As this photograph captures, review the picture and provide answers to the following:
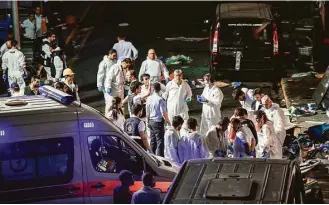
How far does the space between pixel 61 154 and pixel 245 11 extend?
11092 millimetres

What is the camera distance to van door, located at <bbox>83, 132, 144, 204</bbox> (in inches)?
437

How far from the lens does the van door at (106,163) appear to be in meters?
11.1

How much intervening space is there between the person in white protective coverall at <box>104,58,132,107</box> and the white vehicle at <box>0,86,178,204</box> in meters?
6.02

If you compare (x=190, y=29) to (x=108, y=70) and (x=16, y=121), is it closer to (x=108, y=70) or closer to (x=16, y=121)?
(x=108, y=70)

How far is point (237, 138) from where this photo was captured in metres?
13.1

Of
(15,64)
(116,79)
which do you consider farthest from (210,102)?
(15,64)

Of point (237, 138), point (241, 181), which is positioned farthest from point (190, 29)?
point (241, 181)

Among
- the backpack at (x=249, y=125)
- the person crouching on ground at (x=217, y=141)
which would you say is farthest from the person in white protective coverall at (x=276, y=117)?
the person crouching on ground at (x=217, y=141)

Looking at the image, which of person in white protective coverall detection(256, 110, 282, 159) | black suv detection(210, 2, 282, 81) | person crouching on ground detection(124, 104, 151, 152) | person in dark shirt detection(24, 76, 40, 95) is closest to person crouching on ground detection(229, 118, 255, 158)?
person in white protective coverall detection(256, 110, 282, 159)

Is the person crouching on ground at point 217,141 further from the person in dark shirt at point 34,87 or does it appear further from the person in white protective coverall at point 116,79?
the person in white protective coverall at point 116,79

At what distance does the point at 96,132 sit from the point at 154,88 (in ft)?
13.3

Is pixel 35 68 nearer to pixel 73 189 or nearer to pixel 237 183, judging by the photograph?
pixel 73 189

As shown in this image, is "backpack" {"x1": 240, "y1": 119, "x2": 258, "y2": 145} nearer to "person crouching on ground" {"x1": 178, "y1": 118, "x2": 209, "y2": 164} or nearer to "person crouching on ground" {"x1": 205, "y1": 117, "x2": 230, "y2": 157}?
"person crouching on ground" {"x1": 205, "y1": 117, "x2": 230, "y2": 157}

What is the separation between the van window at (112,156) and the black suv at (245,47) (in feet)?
30.3
